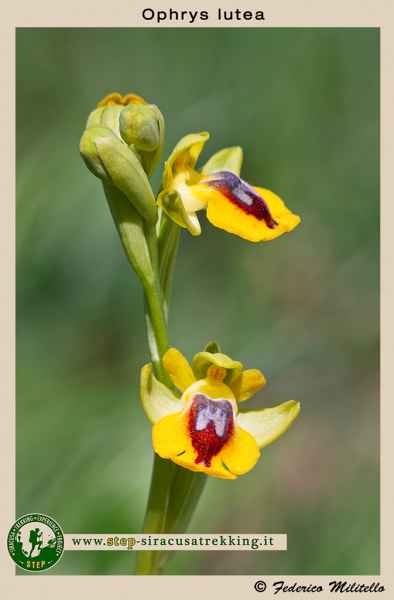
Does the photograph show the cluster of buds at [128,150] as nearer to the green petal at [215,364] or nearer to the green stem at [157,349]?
the green stem at [157,349]

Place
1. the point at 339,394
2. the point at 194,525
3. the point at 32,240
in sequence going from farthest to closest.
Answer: the point at 339,394, the point at 32,240, the point at 194,525

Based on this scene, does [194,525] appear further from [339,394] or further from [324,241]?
[324,241]

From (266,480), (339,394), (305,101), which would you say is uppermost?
(305,101)

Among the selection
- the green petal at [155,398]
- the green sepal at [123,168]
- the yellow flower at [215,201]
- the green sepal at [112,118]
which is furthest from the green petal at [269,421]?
the green sepal at [112,118]

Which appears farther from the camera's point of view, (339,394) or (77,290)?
(339,394)

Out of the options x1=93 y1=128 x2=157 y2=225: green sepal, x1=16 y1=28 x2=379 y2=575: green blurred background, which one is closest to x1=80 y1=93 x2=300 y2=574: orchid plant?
x1=93 y1=128 x2=157 y2=225: green sepal

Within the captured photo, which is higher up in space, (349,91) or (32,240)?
(349,91)

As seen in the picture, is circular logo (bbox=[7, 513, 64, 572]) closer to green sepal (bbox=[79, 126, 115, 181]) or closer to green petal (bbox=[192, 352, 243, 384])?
green petal (bbox=[192, 352, 243, 384])
